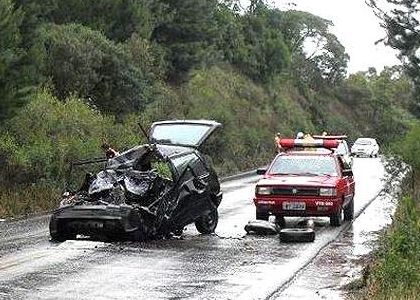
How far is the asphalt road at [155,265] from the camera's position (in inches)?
391

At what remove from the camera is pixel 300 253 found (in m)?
13.7

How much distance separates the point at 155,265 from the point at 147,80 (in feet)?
72.6

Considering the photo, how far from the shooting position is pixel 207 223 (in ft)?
53.0

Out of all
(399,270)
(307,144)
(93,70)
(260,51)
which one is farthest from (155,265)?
(260,51)

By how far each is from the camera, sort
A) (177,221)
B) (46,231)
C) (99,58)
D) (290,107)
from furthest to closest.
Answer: (290,107), (99,58), (46,231), (177,221)

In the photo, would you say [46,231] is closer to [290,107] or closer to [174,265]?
[174,265]

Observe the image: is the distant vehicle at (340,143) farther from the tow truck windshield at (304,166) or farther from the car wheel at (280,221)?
the car wheel at (280,221)

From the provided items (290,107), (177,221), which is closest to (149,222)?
(177,221)

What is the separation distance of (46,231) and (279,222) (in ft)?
17.1

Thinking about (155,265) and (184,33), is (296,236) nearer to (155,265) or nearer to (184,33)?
(155,265)

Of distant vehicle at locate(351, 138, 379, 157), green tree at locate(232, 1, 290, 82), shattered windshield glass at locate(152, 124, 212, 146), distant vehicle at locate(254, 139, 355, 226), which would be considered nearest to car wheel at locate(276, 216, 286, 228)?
distant vehicle at locate(254, 139, 355, 226)

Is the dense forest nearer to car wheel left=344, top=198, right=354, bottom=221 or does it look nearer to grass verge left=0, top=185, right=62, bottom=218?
grass verge left=0, top=185, right=62, bottom=218

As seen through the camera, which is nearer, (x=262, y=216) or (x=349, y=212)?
(x=262, y=216)

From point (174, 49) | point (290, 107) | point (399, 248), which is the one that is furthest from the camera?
point (290, 107)
